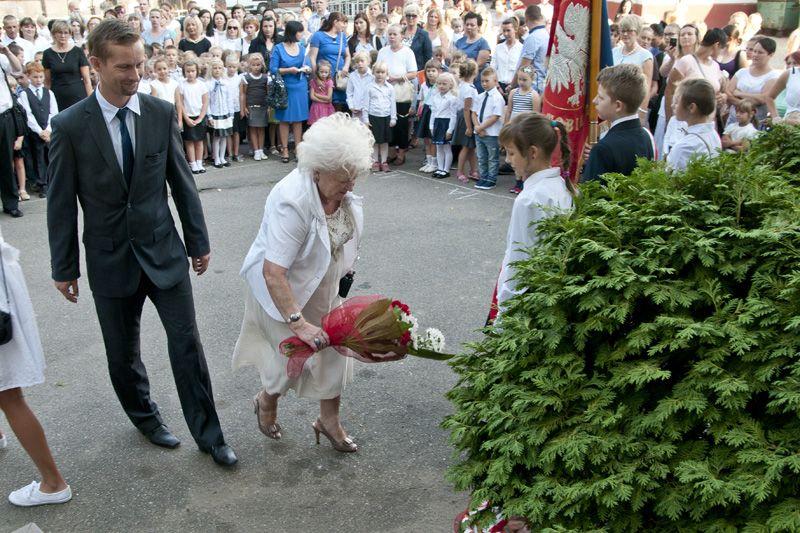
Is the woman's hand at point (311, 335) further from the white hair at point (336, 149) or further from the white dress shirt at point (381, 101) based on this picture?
the white dress shirt at point (381, 101)

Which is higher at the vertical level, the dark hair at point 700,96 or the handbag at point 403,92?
the dark hair at point 700,96

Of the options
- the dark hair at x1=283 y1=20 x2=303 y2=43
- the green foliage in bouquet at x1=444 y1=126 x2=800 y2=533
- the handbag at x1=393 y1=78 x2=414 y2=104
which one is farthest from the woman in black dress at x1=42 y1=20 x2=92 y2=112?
the green foliage in bouquet at x1=444 y1=126 x2=800 y2=533

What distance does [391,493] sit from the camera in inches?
162

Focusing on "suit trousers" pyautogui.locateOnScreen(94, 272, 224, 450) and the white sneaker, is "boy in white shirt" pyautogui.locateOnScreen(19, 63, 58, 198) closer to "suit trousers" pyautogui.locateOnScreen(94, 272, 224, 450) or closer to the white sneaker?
"suit trousers" pyautogui.locateOnScreen(94, 272, 224, 450)

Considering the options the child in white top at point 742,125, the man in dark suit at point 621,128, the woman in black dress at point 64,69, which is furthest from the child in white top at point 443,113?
the man in dark suit at point 621,128

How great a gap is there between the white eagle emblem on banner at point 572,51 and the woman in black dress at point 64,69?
7.72 metres

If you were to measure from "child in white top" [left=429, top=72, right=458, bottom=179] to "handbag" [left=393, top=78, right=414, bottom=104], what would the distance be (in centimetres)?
92

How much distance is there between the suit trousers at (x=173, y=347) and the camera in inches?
166

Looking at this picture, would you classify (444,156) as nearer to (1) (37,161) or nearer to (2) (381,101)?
(2) (381,101)

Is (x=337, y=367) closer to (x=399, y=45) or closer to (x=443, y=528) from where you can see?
(x=443, y=528)

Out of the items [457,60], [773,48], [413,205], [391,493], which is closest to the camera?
[391,493]

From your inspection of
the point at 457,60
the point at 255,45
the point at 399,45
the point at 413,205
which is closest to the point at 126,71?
the point at 413,205

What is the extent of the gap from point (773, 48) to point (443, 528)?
303 inches

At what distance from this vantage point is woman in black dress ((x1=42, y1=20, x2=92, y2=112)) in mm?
11070
